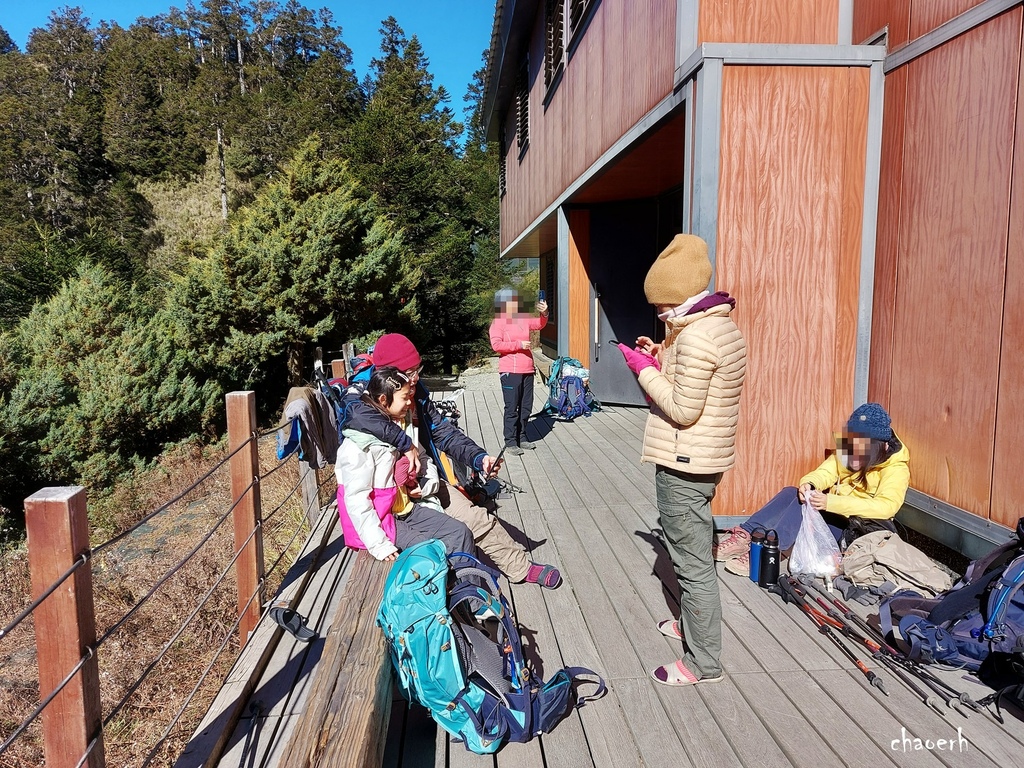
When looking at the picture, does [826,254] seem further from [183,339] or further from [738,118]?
[183,339]

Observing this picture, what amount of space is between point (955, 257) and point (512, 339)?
3745mm

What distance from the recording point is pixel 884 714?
2422 mm

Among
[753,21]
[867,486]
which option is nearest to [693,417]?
[867,486]

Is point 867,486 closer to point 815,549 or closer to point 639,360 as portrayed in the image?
point 815,549

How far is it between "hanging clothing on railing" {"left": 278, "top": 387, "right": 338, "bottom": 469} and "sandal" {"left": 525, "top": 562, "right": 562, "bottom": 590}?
4.15 ft

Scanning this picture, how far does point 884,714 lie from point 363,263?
585 inches

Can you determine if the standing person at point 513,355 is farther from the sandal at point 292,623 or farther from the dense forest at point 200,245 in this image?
the dense forest at point 200,245

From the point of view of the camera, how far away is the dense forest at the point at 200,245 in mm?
12844

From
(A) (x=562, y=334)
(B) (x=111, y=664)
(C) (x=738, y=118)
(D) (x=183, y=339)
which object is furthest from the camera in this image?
(D) (x=183, y=339)

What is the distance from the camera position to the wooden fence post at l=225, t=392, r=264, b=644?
3.19 meters

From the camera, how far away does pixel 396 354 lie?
312cm

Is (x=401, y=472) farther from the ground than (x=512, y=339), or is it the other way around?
(x=512, y=339)

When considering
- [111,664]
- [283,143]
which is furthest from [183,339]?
[283,143]

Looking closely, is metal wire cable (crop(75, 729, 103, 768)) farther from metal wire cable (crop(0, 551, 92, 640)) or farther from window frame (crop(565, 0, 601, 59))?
window frame (crop(565, 0, 601, 59))
